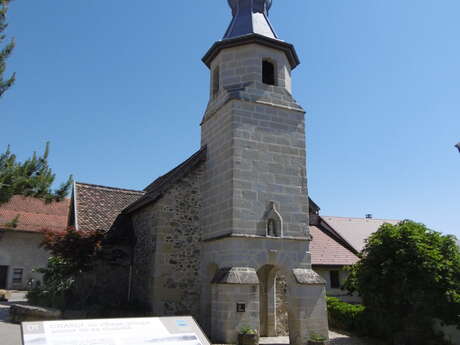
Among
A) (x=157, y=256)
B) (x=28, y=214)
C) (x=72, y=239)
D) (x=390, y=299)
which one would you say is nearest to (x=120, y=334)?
(x=157, y=256)

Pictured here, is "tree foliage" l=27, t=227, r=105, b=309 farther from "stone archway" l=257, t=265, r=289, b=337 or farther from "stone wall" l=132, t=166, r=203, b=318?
"stone archway" l=257, t=265, r=289, b=337

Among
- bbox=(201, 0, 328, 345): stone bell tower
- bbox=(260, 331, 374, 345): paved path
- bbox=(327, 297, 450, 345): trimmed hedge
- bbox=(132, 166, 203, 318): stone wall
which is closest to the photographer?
bbox=(201, 0, 328, 345): stone bell tower

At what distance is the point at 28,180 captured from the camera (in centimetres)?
1284

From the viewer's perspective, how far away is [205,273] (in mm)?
13500

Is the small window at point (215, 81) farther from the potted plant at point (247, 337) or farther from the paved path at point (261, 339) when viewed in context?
the paved path at point (261, 339)

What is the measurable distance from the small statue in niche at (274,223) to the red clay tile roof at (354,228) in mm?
13075

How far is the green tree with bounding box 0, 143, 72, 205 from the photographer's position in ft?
41.1

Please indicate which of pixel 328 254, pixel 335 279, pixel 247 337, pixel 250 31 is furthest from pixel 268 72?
pixel 335 279

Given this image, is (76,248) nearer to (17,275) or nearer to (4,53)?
(4,53)

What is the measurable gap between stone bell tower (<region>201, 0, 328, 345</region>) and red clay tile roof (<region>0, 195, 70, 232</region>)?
19.2 metres

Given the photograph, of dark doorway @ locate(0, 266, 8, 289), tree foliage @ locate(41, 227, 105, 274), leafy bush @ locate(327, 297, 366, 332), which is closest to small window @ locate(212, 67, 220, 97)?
tree foliage @ locate(41, 227, 105, 274)

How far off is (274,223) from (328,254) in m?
8.26

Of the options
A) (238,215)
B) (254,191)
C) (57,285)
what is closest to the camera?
(238,215)

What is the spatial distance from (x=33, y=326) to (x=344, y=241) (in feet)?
69.1
